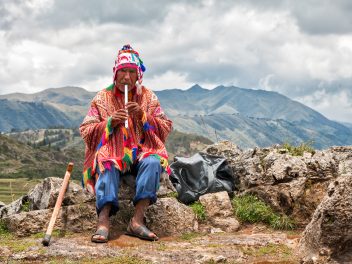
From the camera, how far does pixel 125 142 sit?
8469 mm

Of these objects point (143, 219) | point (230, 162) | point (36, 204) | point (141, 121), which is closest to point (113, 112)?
point (141, 121)

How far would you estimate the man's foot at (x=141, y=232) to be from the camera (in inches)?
305

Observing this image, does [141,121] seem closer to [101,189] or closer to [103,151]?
[103,151]

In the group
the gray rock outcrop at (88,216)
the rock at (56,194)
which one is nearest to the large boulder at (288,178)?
the gray rock outcrop at (88,216)

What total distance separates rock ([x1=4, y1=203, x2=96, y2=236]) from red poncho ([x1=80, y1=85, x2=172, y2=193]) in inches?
17.8

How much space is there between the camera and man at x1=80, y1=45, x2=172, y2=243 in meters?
7.88

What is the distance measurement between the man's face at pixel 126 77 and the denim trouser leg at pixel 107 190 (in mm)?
1734

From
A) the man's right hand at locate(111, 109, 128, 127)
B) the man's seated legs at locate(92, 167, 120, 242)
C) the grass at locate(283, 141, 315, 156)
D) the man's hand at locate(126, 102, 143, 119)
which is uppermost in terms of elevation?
the man's hand at locate(126, 102, 143, 119)

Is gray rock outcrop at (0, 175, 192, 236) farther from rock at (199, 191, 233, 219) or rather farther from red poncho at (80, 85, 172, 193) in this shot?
rock at (199, 191, 233, 219)

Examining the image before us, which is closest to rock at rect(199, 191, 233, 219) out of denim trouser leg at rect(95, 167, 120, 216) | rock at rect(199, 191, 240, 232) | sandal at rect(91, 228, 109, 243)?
rock at rect(199, 191, 240, 232)

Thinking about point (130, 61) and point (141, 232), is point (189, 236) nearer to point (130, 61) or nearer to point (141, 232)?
point (141, 232)

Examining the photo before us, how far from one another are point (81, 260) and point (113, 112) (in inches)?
119

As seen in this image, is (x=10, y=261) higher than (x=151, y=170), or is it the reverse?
(x=151, y=170)

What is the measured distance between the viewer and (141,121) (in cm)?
869
